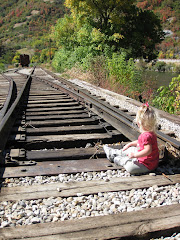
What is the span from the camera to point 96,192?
2.22m

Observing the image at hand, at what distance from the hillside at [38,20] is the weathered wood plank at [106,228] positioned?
69259 mm

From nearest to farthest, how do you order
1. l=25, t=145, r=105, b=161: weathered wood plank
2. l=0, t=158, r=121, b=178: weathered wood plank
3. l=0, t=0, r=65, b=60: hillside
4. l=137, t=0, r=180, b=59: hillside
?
l=0, t=158, r=121, b=178: weathered wood plank < l=25, t=145, r=105, b=161: weathered wood plank < l=137, t=0, r=180, b=59: hillside < l=0, t=0, r=65, b=60: hillside

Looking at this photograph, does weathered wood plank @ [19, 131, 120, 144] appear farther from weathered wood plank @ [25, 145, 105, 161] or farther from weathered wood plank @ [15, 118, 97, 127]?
weathered wood plank @ [15, 118, 97, 127]

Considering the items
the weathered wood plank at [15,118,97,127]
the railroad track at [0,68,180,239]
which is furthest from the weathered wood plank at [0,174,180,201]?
the weathered wood plank at [15,118,97,127]

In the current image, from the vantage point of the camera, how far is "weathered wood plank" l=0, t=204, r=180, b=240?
162 cm

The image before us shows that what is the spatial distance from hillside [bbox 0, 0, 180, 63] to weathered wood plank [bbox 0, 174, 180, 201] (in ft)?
225

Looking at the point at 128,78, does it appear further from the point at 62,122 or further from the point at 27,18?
the point at 27,18

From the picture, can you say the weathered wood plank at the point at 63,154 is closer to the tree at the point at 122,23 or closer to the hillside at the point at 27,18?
the tree at the point at 122,23

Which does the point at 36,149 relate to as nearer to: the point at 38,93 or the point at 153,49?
the point at 38,93

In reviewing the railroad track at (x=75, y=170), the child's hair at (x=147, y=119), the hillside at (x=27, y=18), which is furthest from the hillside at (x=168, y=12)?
the child's hair at (x=147, y=119)

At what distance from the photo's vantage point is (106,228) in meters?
1.69

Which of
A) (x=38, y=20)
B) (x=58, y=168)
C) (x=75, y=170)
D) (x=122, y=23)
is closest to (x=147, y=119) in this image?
(x=75, y=170)

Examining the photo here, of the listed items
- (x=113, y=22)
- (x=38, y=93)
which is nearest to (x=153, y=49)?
(x=113, y=22)

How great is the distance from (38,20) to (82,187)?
133 m
